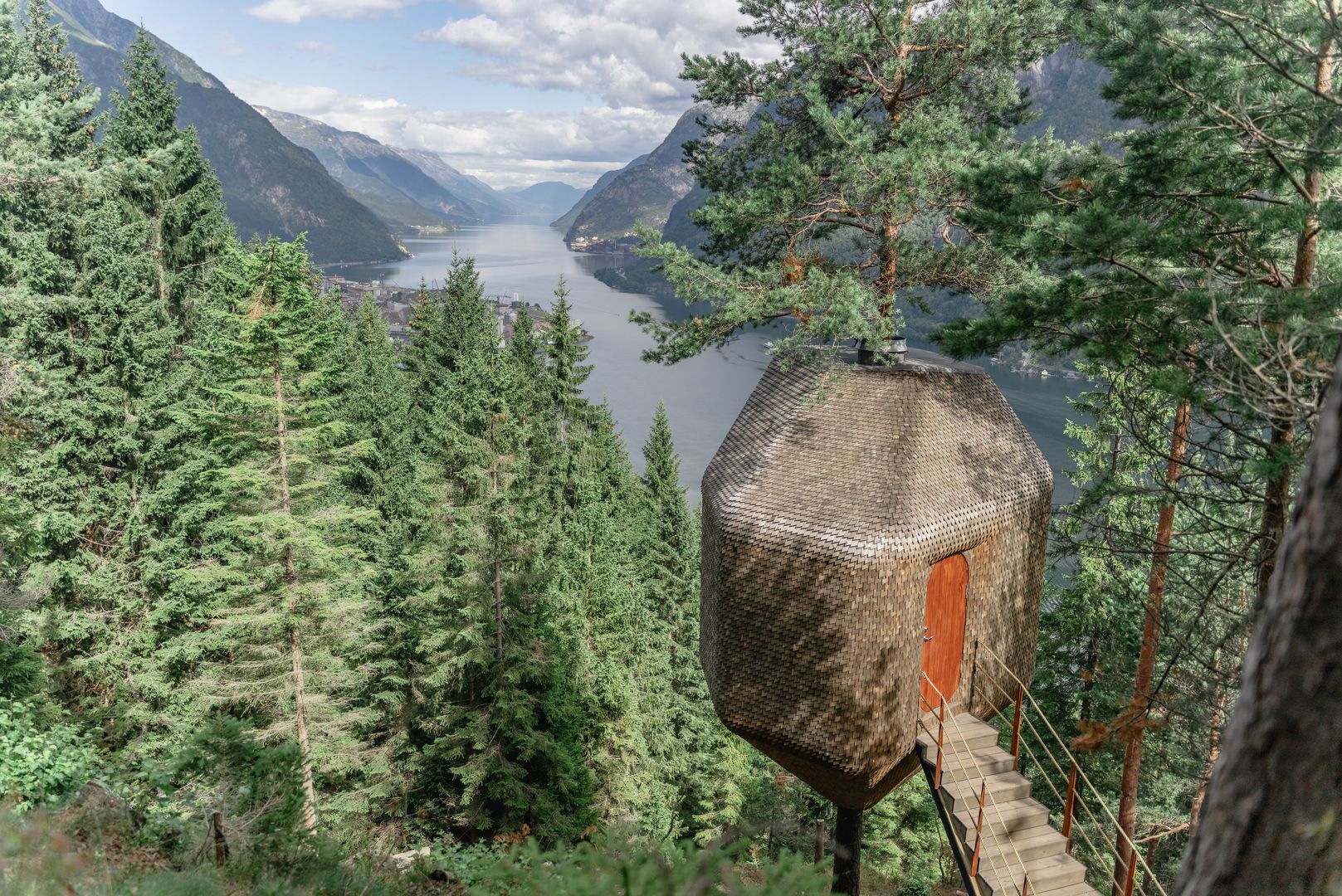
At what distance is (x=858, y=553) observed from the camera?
8.16 meters

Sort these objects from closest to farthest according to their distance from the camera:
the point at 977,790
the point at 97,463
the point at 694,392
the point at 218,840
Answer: the point at 218,840 → the point at 977,790 → the point at 97,463 → the point at 694,392

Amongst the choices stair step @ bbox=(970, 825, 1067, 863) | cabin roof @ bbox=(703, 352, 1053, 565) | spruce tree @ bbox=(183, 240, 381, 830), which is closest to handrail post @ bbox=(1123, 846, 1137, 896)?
stair step @ bbox=(970, 825, 1067, 863)

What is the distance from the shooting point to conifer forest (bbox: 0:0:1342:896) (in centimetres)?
663

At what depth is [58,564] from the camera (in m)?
14.9

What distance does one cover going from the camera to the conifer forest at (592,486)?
6.63 metres

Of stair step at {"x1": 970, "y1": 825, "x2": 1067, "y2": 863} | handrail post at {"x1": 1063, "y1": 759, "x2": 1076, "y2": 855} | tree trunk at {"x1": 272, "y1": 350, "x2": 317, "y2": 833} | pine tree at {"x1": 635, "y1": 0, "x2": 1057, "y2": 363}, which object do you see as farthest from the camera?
tree trunk at {"x1": 272, "y1": 350, "x2": 317, "y2": 833}

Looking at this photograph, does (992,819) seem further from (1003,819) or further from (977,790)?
(977,790)

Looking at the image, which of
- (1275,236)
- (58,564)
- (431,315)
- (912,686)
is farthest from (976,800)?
(431,315)

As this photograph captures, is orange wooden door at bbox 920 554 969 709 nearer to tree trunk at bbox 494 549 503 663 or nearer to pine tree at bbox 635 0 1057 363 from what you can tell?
pine tree at bbox 635 0 1057 363

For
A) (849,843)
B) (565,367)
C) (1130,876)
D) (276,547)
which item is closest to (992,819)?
(1130,876)

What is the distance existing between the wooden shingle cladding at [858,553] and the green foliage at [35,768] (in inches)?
276

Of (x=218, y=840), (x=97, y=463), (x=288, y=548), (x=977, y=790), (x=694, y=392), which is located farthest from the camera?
(x=694, y=392)

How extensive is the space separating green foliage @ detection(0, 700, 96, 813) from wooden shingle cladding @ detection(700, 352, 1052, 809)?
276 inches

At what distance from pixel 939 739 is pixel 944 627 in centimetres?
121
